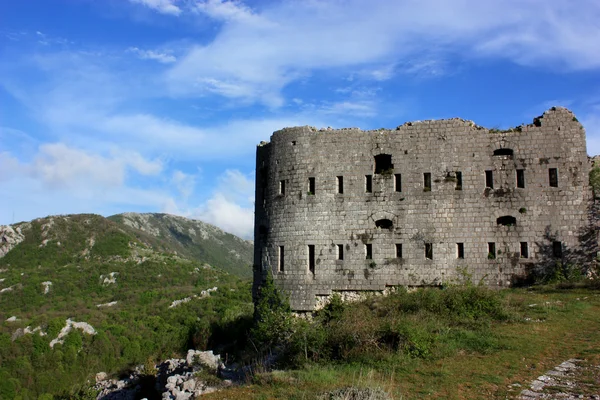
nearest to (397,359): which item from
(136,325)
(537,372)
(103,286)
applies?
(537,372)

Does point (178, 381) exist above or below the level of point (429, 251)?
below

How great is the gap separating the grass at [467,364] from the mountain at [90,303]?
27.3m

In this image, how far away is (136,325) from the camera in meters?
56.7

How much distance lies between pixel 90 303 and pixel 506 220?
59276 mm

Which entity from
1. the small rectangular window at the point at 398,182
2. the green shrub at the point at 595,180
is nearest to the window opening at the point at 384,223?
the small rectangular window at the point at 398,182

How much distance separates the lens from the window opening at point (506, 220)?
21625 mm

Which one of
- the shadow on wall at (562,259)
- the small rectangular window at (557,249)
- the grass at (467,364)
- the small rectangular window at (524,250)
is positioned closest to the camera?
the grass at (467,364)

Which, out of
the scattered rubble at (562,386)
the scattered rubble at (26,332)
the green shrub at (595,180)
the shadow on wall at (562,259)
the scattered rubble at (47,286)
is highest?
the green shrub at (595,180)

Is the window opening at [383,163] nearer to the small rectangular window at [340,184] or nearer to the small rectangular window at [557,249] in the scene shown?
the small rectangular window at [340,184]

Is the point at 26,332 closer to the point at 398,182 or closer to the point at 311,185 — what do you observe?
the point at 311,185

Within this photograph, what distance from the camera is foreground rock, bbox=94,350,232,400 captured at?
14.5m

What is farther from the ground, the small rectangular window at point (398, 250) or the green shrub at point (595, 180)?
the green shrub at point (595, 180)

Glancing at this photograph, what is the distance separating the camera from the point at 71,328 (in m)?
52.3

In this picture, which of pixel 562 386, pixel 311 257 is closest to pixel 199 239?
pixel 311 257
